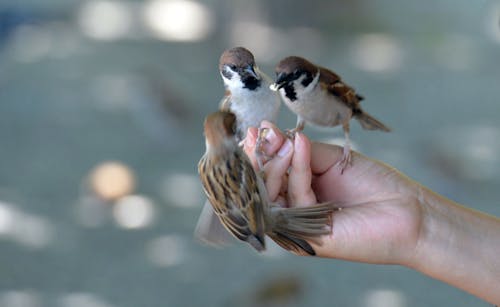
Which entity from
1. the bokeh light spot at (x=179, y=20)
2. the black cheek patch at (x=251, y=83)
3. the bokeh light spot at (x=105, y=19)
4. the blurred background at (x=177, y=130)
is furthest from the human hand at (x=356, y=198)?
the bokeh light spot at (x=105, y=19)

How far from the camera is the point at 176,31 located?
5887 millimetres

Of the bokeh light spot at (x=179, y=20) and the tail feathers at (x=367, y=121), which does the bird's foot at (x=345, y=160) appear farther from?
the bokeh light spot at (x=179, y=20)

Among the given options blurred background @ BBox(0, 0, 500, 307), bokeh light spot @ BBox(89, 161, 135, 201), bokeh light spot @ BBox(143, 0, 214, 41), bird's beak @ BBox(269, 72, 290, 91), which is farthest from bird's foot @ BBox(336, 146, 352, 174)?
bokeh light spot @ BBox(143, 0, 214, 41)

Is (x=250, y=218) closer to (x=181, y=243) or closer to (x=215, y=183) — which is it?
(x=215, y=183)

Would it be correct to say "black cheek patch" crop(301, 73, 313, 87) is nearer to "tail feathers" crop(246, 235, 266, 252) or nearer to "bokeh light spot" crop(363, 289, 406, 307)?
"tail feathers" crop(246, 235, 266, 252)

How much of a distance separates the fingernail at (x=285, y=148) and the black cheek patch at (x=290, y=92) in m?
0.23

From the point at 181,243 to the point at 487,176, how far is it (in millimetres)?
1739

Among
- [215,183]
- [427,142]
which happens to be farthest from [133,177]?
[215,183]

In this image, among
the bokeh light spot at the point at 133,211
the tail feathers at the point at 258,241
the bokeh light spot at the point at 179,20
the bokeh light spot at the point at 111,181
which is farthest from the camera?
the bokeh light spot at the point at 179,20

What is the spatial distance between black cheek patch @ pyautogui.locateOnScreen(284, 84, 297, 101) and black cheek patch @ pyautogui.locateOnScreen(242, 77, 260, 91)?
99mm

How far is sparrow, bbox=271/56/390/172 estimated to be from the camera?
2064mm

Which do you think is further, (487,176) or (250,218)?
(487,176)

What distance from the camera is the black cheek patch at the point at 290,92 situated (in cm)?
210

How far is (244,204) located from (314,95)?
1.55 feet
